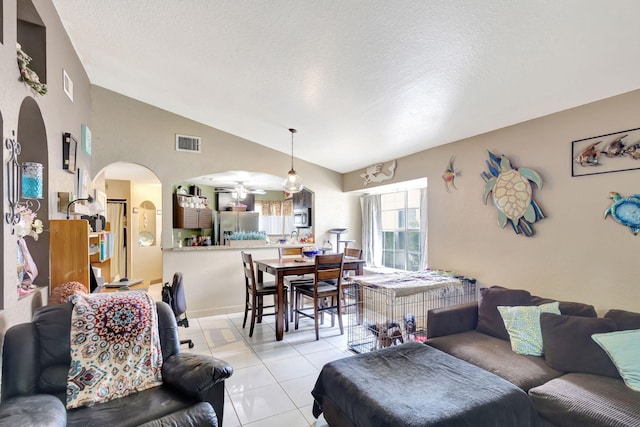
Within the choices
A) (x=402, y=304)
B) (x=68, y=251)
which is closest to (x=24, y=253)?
(x=68, y=251)

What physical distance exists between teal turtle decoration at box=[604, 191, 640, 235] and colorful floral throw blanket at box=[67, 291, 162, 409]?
3306mm

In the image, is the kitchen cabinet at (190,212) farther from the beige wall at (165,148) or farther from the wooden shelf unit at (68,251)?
the wooden shelf unit at (68,251)

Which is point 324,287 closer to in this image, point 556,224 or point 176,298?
point 176,298

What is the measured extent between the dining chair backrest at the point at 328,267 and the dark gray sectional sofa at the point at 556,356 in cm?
130

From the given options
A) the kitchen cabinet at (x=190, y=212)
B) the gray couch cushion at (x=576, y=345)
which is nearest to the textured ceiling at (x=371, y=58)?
the gray couch cushion at (x=576, y=345)

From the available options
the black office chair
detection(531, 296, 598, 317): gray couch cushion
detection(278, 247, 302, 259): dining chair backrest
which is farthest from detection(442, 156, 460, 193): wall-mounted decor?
the black office chair

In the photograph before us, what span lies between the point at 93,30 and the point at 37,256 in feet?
6.53

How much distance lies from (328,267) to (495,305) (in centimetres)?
175

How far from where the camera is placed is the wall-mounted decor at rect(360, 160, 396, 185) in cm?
447

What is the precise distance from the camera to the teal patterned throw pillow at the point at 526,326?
220cm

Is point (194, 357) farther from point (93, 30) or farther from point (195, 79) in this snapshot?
point (93, 30)

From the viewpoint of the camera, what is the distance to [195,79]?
3.20 metres

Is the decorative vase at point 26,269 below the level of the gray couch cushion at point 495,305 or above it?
above

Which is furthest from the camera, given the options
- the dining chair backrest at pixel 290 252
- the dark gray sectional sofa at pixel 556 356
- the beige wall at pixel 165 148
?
the dining chair backrest at pixel 290 252
